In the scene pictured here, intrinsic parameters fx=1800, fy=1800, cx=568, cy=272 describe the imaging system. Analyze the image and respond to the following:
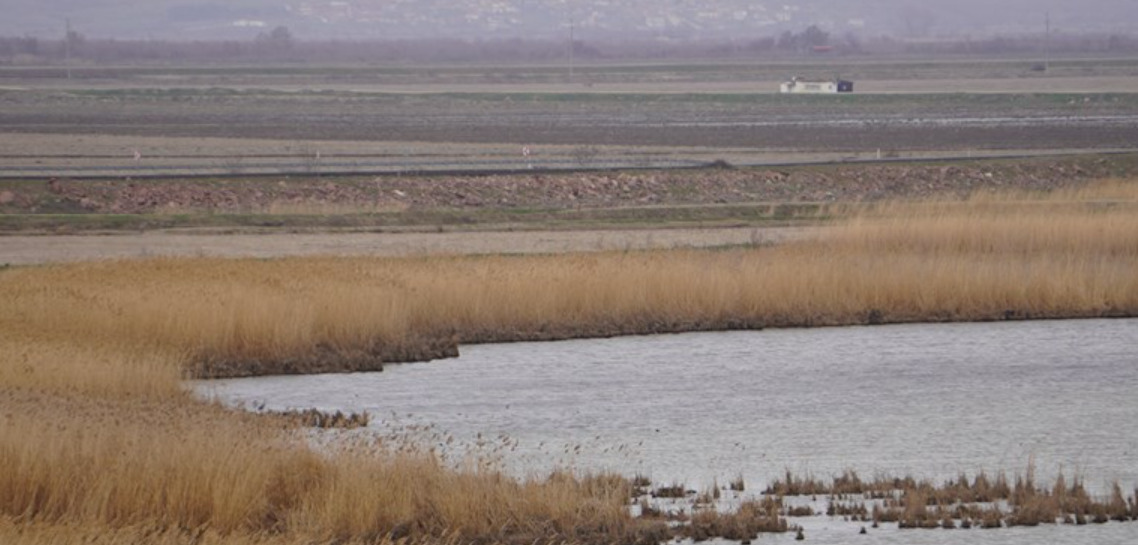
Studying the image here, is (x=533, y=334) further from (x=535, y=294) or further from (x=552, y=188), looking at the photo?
(x=552, y=188)

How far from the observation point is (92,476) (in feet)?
54.0

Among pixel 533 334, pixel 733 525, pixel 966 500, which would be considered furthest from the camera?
pixel 533 334

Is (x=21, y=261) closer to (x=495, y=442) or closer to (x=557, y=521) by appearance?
(x=495, y=442)

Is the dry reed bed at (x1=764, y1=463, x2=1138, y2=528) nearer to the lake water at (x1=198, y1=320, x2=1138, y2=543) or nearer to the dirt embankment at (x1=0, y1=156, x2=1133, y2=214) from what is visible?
the lake water at (x1=198, y1=320, x2=1138, y2=543)

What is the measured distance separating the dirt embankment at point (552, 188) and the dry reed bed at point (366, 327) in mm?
9703

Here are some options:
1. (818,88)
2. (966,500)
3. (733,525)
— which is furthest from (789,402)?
(818,88)

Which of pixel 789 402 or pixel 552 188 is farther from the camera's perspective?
pixel 552 188

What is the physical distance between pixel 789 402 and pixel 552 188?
2768 centimetres

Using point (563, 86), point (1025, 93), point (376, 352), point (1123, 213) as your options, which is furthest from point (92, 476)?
point (563, 86)

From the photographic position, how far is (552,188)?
173 ft

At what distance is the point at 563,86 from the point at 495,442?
134 metres

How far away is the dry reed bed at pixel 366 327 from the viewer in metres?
16.6

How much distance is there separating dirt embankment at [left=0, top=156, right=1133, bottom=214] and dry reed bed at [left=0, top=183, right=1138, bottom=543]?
31.8 ft

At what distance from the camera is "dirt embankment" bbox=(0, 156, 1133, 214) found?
49094mm
